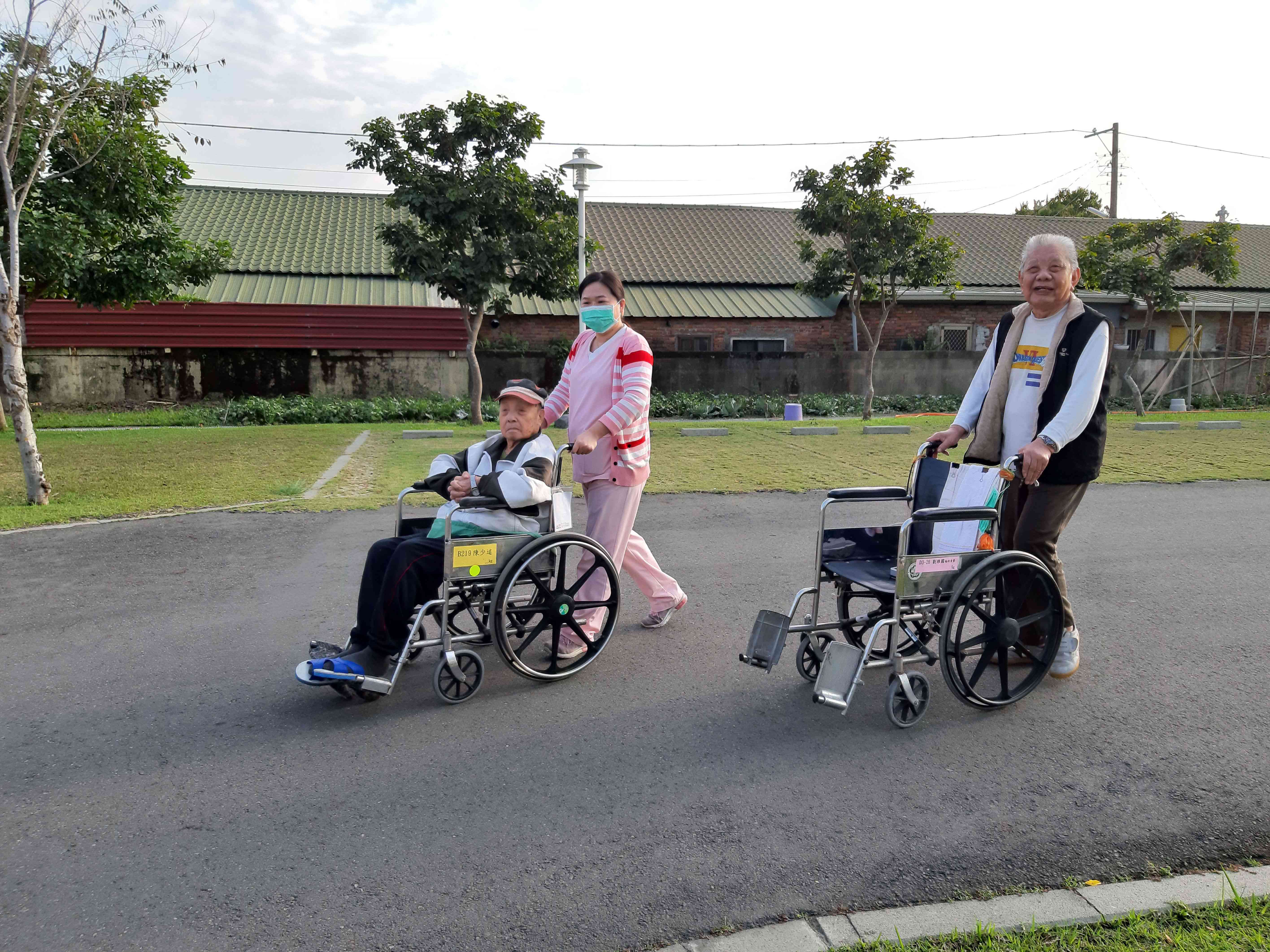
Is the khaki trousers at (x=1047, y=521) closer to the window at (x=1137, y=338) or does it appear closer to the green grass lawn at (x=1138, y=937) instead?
the green grass lawn at (x=1138, y=937)

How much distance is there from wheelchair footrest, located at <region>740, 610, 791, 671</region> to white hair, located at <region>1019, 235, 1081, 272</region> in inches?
70.8

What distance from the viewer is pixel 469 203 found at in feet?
54.5

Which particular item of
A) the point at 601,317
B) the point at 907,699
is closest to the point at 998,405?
the point at 907,699

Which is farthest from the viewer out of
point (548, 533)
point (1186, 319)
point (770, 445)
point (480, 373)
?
point (1186, 319)

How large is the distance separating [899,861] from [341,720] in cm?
223

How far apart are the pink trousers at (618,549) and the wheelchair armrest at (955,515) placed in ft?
4.45

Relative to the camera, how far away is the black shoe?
12.5ft

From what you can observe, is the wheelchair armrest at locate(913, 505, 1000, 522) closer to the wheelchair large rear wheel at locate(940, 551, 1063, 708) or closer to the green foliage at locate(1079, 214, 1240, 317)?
the wheelchair large rear wheel at locate(940, 551, 1063, 708)

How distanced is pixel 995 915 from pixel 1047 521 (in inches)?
78.8

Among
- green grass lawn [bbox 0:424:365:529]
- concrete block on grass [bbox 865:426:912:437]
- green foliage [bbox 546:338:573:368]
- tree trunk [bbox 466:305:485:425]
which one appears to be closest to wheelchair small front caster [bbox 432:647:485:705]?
green grass lawn [bbox 0:424:365:529]

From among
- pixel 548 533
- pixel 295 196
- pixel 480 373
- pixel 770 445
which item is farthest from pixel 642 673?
pixel 295 196

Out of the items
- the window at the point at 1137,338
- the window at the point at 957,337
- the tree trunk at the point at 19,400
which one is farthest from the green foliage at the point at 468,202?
the window at the point at 1137,338

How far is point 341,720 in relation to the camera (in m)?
3.74

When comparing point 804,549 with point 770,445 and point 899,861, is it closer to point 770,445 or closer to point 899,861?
point 899,861
